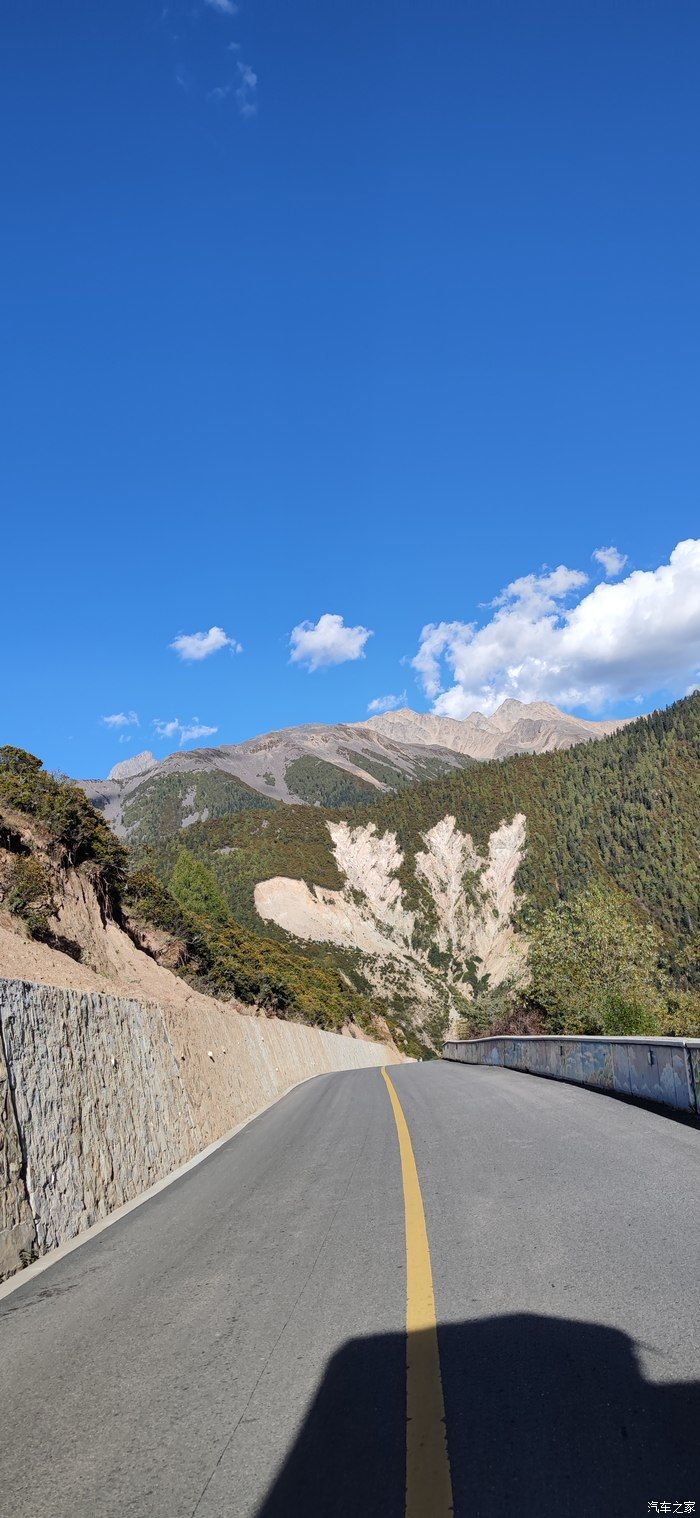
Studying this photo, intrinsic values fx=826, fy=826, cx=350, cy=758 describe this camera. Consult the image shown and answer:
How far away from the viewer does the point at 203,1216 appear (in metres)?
6.39

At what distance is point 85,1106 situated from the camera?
692 centimetres

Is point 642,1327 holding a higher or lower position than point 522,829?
lower

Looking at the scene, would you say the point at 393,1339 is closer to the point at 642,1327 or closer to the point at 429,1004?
the point at 642,1327

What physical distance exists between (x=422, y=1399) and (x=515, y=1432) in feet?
1.34

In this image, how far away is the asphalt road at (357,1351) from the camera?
2619 millimetres

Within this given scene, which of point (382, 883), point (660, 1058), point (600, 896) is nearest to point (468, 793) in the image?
point (382, 883)

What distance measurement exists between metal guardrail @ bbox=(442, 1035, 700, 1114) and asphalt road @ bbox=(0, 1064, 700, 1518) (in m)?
2.53

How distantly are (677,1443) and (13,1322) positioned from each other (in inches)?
136

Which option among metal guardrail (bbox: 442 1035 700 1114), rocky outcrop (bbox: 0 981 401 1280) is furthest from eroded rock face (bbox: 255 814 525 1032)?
rocky outcrop (bbox: 0 981 401 1280)

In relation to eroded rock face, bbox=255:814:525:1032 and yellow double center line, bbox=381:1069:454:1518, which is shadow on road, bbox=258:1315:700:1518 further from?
eroded rock face, bbox=255:814:525:1032

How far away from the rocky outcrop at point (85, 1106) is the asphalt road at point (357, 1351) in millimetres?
431

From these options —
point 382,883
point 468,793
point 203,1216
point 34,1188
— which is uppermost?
point 468,793

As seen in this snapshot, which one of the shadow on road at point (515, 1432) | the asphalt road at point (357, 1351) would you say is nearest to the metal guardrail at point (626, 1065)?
the asphalt road at point (357, 1351)

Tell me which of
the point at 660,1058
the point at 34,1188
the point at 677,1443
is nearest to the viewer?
the point at 677,1443
